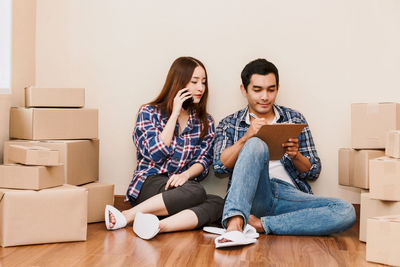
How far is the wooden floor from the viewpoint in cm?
170

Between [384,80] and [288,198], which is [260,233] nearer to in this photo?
[288,198]

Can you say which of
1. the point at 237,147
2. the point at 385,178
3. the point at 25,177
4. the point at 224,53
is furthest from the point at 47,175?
the point at 385,178

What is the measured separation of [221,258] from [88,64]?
5.23ft

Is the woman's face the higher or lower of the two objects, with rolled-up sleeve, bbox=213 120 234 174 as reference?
higher

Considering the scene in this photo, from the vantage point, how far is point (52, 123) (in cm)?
235

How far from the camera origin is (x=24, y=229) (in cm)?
189

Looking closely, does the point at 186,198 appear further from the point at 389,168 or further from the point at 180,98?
the point at 389,168

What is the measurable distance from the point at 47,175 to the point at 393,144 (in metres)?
1.46

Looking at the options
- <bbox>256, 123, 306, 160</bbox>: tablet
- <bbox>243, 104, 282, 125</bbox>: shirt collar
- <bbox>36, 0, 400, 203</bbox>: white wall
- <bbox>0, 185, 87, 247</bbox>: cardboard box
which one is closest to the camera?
<bbox>0, 185, 87, 247</bbox>: cardboard box

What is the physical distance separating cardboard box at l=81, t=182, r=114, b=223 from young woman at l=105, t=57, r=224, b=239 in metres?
0.11

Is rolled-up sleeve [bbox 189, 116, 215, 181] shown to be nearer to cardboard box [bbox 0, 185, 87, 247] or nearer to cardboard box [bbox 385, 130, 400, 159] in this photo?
cardboard box [bbox 0, 185, 87, 247]

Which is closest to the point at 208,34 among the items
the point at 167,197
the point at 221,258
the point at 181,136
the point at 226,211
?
the point at 181,136

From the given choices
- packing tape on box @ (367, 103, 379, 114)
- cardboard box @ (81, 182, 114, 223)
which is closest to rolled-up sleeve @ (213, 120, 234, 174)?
cardboard box @ (81, 182, 114, 223)

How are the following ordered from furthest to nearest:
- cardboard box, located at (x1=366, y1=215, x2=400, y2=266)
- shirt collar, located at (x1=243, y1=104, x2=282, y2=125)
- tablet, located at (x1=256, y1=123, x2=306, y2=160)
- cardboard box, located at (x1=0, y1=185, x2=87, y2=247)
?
shirt collar, located at (x1=243, y1=104, x2=282, y2=125) < tablet, located at (x1=256, y1=123, x2=306, y2=160) < cardboard box, located at (x1=0, y1=185, x2=87, y2=247) < cardboard box, located at (x1=366, y1=215, x2=400, y2=266)
